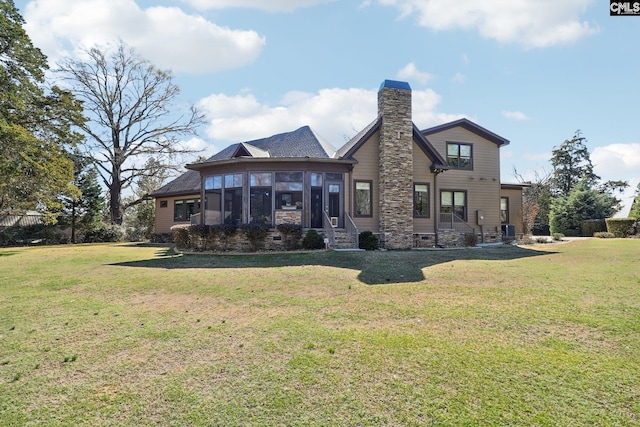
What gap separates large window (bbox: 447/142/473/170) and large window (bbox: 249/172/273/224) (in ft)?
34.1

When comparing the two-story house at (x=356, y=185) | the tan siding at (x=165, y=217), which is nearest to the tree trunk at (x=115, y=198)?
the tan siding at (x=165, y=217)

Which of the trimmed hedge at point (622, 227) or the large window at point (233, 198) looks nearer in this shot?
the large window at point (233, 198)

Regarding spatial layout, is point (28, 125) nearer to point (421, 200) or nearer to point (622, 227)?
point (421, 200)

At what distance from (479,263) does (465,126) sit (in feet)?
38.0

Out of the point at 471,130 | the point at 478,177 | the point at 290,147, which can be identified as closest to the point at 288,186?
the point at 290,147

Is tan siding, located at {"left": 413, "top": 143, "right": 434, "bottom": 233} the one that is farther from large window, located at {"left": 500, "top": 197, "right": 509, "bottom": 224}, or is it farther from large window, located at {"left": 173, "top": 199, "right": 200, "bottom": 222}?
large window, located at {"left": 173, "top": 199, "right": 200, "bottom": 222}

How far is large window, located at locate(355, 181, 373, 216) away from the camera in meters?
16.1

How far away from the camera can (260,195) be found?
610 inches

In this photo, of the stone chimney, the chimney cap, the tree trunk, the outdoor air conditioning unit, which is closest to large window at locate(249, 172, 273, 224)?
the stone chimney

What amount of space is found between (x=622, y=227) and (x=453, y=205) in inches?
439

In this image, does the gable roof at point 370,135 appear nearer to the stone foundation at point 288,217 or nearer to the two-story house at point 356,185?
the two-story house at point 356,185

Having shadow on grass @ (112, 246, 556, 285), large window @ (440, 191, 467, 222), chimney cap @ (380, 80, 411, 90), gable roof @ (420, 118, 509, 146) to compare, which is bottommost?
shadow on grass @ (112, 246, 556, 285)

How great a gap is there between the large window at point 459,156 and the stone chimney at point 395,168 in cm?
439

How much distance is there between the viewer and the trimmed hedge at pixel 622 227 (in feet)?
67.4
